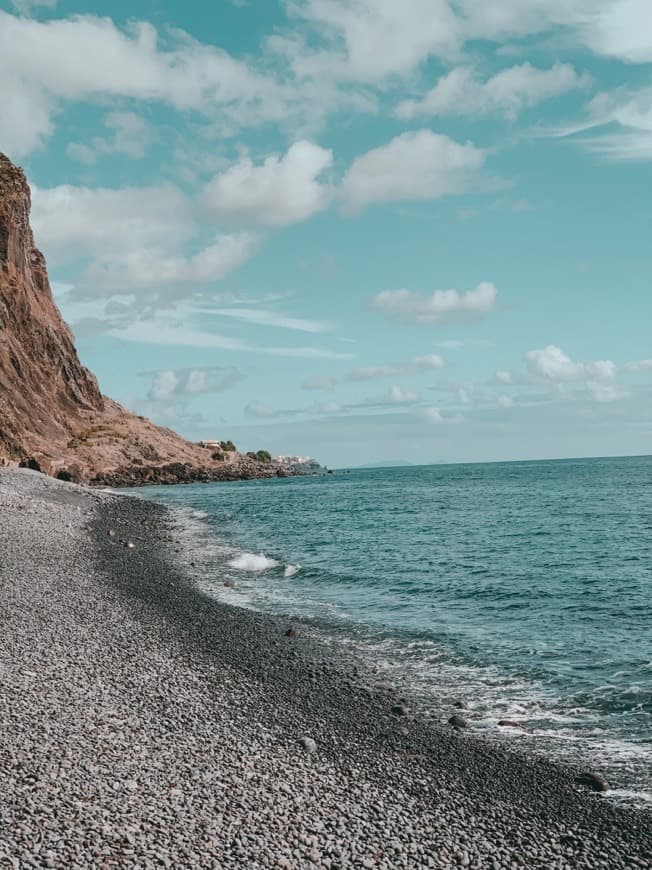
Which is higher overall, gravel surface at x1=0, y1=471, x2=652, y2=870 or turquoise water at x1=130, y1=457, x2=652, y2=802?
gravel surface at x1=0, y1=471, x2=652, y2=870

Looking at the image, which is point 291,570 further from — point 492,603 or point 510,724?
point 510,724

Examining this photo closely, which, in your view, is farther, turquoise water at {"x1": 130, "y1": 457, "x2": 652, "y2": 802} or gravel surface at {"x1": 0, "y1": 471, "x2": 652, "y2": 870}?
turquoise water at {"x1": 130, "y1": 457, "x2": 652, "y2": 802}

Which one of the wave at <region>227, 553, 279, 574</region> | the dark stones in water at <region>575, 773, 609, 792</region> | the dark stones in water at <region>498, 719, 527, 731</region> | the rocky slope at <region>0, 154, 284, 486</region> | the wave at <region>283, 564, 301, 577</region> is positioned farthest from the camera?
the rocky slope at <region>0, 154, 284, 486</region>

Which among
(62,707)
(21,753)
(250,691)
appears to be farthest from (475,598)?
(21,753)

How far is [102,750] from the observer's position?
1098cm

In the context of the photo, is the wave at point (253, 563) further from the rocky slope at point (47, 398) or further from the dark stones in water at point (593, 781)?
the rocky slope at point (47, 398)

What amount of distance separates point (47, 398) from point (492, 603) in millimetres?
100234

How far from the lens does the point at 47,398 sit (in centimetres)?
11219

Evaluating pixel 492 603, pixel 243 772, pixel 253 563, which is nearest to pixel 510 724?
pixel 243 772

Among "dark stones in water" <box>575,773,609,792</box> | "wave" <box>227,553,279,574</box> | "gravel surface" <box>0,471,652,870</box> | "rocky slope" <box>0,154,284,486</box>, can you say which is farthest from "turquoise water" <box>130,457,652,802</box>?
"rocky slope" <box>0,154,284,486</box>

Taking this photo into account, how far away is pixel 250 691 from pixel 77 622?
250 inches

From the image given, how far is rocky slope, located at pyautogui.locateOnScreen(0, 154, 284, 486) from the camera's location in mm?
98375

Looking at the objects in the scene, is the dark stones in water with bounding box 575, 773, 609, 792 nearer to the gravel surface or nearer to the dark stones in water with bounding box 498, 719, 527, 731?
the gravel surface

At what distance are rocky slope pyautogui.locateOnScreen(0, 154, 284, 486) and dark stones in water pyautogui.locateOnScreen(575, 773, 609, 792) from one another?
83.6 meters
